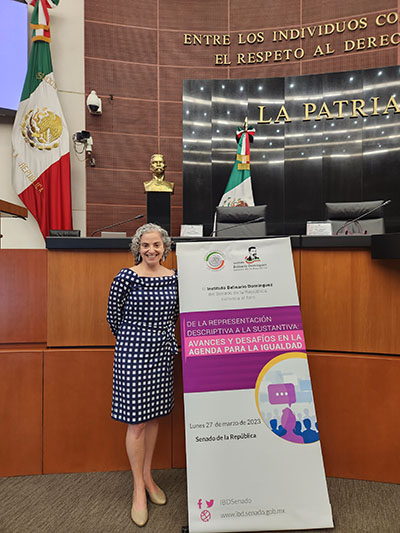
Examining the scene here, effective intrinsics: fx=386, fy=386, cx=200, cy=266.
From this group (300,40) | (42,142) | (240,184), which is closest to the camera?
(42,142)

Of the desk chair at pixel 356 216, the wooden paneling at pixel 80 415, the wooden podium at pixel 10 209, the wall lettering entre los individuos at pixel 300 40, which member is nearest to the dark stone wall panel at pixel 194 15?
the wall lettering entre los individuos at pixel 300 40

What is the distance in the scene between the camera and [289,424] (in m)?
1.84

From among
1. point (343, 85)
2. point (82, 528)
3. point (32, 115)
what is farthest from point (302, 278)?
point (32, 115)

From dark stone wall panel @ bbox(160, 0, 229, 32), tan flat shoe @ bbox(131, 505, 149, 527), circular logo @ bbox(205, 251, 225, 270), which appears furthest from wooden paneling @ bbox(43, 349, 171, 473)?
dark stone wall panel @ bbox(160, 0, 229, 32)

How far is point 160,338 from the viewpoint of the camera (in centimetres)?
191

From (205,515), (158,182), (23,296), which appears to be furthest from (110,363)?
(158,182)

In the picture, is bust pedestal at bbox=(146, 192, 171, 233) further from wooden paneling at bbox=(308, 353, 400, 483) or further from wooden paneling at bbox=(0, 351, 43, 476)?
wooden paneling at bbox=(308, 353, 400, 483)

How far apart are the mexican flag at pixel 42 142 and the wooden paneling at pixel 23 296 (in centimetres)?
252

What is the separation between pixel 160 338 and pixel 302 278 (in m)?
0.93

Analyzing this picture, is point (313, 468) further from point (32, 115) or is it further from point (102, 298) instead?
point (32, 115)

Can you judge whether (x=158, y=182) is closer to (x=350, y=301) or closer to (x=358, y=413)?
(x=350, y=301)

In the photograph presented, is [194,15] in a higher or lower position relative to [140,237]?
higher

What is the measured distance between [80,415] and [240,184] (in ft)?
11.5

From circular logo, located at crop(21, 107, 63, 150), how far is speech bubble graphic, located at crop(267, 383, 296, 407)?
165 inches
